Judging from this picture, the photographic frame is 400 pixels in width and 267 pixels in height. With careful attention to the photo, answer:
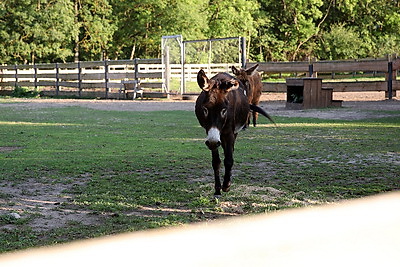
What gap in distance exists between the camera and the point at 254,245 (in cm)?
477

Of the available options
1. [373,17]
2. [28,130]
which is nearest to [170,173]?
[28,130]

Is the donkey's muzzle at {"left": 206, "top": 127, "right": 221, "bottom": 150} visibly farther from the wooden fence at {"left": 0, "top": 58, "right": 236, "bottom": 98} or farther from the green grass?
the wooden fence at {"left": 0, "top": 58, "right": 236, "bottom": 98}

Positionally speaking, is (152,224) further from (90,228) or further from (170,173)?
(170,173)

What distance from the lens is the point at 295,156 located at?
10.1 meters

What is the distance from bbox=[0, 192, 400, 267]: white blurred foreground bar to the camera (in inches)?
171

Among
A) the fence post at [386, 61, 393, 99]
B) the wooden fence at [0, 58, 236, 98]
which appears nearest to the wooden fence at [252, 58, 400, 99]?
the fence post at [386, 61, 393, 99]

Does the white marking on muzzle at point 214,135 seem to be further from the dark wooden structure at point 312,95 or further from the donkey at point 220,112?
the dark wooden structure at point 312,95

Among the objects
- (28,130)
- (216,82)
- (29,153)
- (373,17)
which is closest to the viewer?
(216,82)

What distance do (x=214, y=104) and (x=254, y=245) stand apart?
2.28 meters

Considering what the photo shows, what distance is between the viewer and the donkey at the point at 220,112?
668 cm

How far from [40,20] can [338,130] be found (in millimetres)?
32698

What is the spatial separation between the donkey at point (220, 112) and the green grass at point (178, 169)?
0.55m

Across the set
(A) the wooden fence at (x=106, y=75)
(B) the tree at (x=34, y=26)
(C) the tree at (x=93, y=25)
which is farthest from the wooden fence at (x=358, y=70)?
→ (C) the tree at (x=93, y=25)

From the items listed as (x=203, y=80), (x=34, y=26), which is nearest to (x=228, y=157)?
(x=203, y=80)
